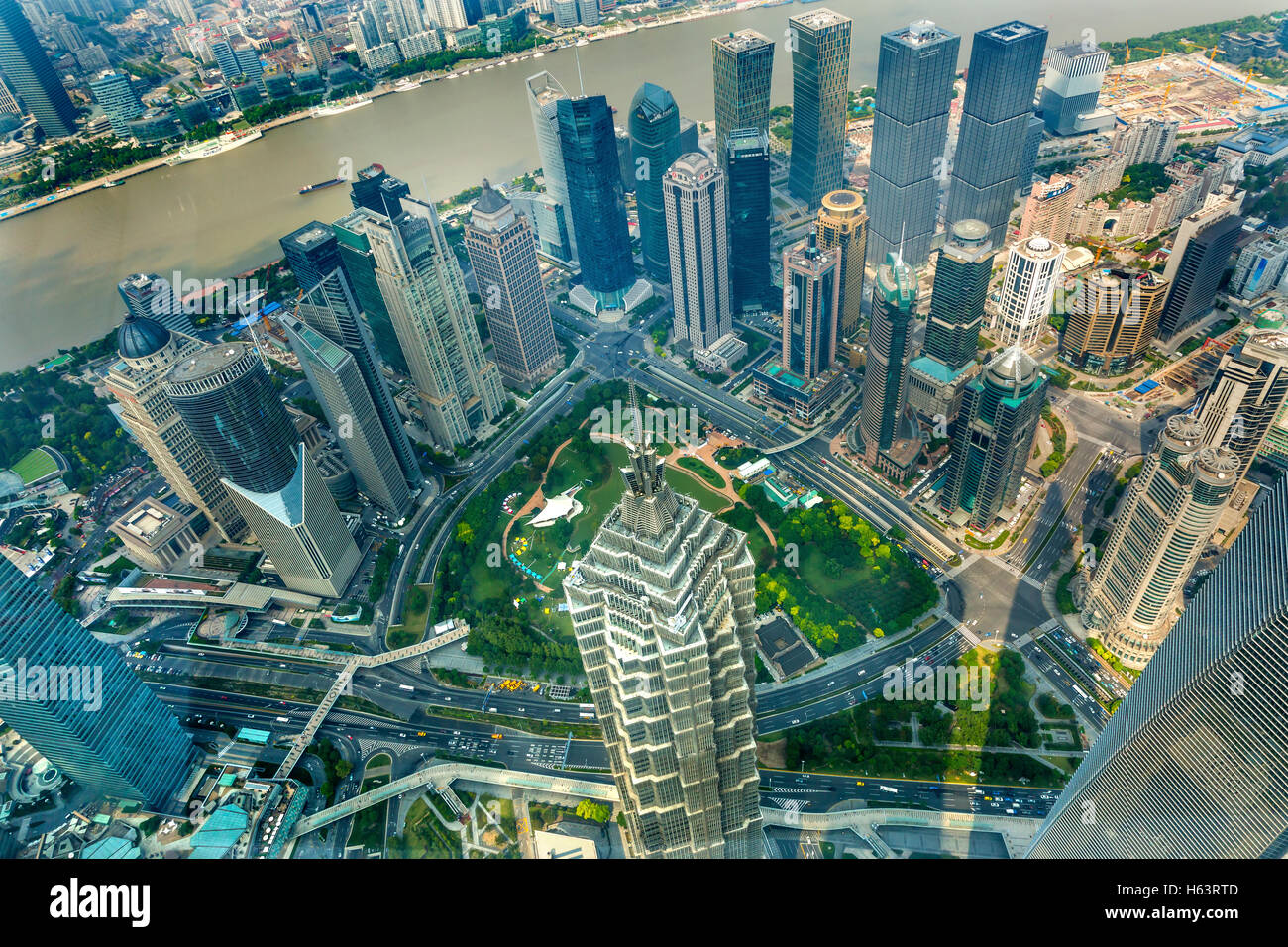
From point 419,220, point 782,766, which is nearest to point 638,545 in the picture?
point 782,766

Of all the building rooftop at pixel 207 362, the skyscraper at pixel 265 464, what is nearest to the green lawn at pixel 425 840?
the skyscraper at pixel 265 464

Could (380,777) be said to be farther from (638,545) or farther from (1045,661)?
(1045,661)

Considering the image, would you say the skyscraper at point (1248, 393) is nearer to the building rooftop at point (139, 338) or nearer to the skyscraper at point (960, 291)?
the skyscraper at point (960, 291)

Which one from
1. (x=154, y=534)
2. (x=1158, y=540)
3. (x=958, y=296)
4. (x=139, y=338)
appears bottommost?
(x=154, y=534)

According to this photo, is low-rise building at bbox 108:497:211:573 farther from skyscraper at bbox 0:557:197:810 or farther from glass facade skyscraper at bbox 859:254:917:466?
glass facade skyscraper at bbox 859:254:917:466

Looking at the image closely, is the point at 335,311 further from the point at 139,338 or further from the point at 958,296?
the point at 958,296

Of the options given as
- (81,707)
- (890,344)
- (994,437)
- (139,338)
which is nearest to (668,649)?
(81,707)
